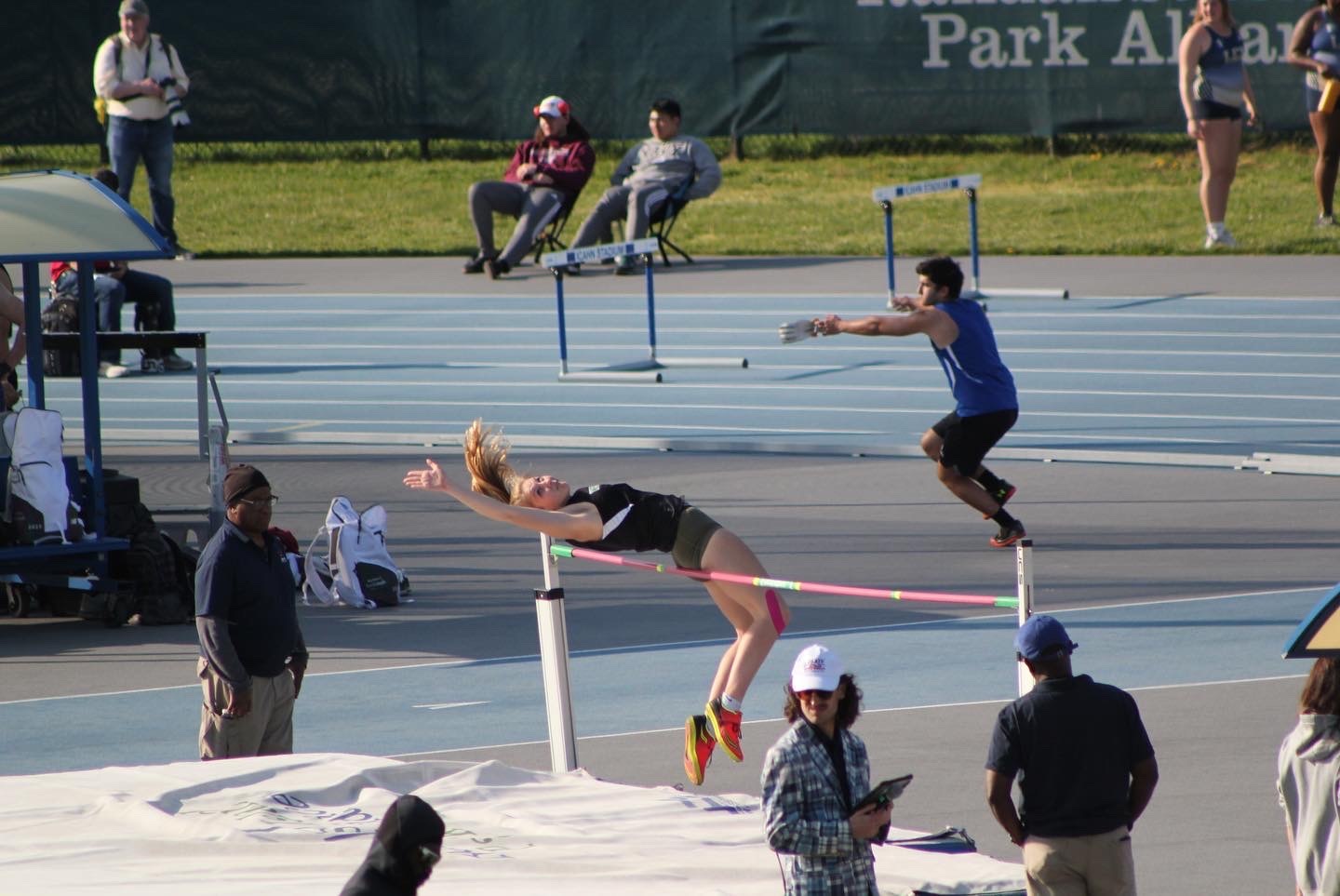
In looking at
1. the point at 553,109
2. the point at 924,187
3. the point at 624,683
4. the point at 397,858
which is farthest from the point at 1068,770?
the point at 553,109

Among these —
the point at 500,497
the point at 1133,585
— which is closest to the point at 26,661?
the point at 500,497

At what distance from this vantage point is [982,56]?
2695 centimetres

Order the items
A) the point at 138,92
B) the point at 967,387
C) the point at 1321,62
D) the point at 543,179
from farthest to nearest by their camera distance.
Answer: the point at 138,92 → the point at 543,179 → the point at 1321,62 → the point at 967,387

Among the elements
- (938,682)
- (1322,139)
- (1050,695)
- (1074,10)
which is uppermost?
(1074,10)

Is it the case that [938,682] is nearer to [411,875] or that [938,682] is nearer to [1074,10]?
[411,875]

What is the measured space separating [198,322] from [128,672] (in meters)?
12.4

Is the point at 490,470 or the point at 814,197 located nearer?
the point at 490,470

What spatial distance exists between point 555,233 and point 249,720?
17.0m

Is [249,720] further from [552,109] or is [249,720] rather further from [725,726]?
[552,109]

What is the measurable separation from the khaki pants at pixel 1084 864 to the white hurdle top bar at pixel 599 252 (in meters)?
12.5

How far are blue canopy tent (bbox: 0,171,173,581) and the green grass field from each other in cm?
1411

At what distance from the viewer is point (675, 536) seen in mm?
8828

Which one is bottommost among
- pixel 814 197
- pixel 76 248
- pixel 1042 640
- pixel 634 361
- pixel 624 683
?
pixel 624 683

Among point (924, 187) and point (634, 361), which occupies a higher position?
point (924, 187)
